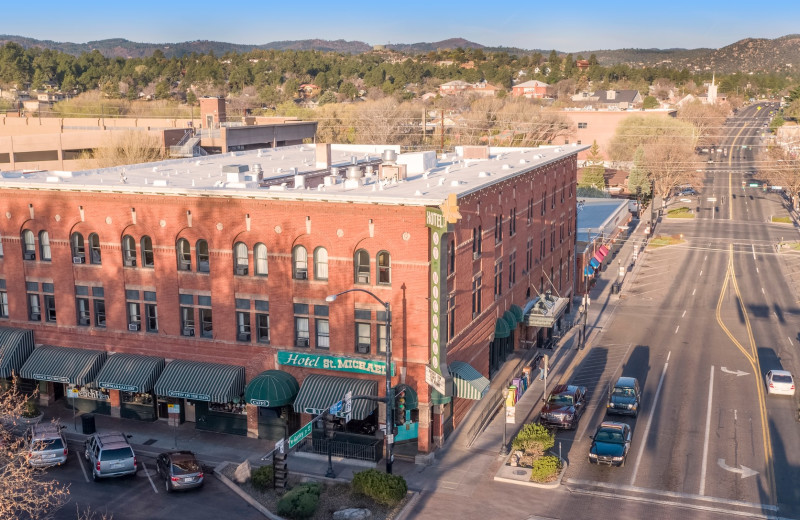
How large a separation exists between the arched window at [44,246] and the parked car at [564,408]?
83.3ft

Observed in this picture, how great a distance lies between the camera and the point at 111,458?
3409cm

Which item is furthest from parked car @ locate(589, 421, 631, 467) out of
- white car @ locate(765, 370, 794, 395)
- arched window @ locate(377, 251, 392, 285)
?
white car @ locate(765, 370, 794, 395)

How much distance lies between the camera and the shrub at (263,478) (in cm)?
3338

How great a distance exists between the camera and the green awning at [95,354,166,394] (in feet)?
130

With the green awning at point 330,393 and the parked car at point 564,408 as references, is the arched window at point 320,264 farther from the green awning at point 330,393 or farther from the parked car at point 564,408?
the parked car at point 564,408

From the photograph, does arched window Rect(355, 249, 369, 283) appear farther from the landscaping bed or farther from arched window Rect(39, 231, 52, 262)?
arched window Rect(39, 231, 52, 262)

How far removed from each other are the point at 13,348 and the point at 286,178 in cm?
1677

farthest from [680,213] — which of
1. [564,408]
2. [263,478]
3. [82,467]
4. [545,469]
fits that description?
[82,467]

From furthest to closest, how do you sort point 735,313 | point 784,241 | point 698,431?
point 784,241 < point 735,313 < point 698,431

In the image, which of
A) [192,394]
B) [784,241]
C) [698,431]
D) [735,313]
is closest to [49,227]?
[192,394]

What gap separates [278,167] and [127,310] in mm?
16360

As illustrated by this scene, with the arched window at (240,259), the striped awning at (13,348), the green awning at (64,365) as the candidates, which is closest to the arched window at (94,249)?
the green awning at (64,365)

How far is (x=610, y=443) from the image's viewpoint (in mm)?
36656

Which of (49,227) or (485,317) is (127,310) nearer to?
(49,227)
